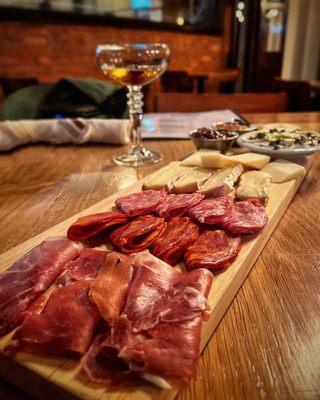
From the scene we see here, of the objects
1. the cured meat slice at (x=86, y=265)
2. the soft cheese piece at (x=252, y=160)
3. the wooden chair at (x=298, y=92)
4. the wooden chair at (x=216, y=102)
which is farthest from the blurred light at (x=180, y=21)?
the cured meat slice at (x=86, y=265)

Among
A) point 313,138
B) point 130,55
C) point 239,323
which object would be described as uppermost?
point 130,55

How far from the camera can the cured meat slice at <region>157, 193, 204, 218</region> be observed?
811 mm

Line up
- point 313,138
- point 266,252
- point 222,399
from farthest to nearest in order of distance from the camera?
point 313,138
point 266,252
point 222,399

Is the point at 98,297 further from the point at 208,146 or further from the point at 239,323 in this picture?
the point at 208,146

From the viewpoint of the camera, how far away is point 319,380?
45 cm

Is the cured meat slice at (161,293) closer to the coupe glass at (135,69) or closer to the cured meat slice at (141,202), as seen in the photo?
the cured meat slice at (141,202)

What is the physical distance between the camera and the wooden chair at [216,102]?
225 cm

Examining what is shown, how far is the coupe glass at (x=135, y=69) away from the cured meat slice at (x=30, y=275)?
646 millimetres

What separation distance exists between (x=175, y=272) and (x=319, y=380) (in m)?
0.27

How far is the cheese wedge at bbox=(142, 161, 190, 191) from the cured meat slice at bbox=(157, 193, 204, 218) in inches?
4.1

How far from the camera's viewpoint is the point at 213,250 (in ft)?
2.17

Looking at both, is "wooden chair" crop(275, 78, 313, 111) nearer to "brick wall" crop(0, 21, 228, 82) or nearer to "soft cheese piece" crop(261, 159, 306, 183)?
"brick wall" crop(0, 21, 228, 82)

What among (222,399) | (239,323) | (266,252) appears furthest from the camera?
(266,252)

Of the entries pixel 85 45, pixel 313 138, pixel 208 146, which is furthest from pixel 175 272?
pixel 85 45
